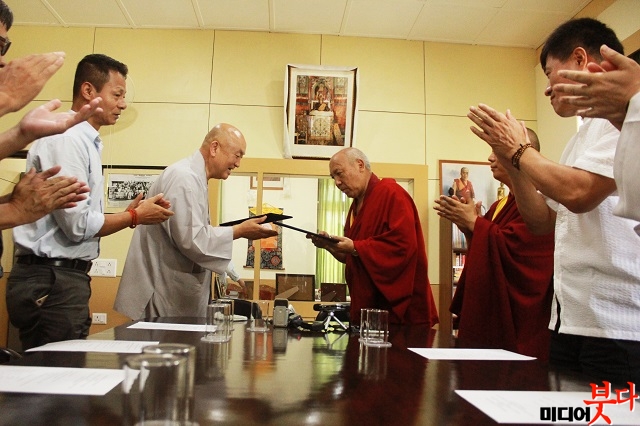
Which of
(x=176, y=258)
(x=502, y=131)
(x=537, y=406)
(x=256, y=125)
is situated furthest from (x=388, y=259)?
(x=256, y=125)

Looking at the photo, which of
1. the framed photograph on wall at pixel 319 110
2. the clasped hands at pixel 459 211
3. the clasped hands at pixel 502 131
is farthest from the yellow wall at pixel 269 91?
the clasped hands at pixel 502 131

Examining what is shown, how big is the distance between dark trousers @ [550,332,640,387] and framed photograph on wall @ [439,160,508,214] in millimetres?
2857

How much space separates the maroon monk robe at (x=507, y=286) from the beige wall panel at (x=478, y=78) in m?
2.26

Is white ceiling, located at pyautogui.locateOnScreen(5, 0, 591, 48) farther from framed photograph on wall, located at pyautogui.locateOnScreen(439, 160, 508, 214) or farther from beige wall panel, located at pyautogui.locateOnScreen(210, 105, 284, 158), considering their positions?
framed photograph on wall, located at pyautogui.locateOnScreen(439, 160, 508, 214)

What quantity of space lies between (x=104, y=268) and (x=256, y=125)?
1.67 m

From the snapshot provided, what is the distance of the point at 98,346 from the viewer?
3.60ft

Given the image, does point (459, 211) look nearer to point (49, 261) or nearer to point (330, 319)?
point (330, 319)

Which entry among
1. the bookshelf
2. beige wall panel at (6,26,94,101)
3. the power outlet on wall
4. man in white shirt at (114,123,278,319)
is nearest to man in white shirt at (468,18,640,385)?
man in white shirt at (114,123,278,319)

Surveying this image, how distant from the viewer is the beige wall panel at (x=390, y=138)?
4074 millimetres

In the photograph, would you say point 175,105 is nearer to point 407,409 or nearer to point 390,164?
point 390,164

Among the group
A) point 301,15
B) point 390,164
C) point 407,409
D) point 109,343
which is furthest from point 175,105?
point 407,409

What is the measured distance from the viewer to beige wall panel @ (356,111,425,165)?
407 centimetres

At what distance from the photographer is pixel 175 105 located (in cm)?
400

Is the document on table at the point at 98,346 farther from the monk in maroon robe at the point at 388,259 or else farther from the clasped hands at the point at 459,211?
the clasped hands at the point at 459,211
